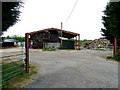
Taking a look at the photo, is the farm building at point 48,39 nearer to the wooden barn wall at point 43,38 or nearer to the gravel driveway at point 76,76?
the wooden barn wall at point 43,38

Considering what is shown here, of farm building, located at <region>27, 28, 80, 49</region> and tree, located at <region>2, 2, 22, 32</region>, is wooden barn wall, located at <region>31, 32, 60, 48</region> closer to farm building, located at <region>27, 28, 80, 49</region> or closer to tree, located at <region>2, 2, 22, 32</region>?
farm building, located at <region>27, 28, 80, 49</region>

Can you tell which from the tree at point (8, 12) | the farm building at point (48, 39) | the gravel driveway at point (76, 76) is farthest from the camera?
the farm building at point (48, 39)

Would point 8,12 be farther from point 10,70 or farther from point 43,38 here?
point 43,38

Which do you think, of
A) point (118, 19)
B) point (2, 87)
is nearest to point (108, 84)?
point (2, 87)

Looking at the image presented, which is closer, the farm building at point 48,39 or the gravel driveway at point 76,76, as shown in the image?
the gravel driveway at point 76,76

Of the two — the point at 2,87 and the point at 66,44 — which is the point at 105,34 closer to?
the point at 66,44

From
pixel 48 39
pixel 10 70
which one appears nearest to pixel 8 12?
pixel 10 70

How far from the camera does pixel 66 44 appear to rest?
2112 cm

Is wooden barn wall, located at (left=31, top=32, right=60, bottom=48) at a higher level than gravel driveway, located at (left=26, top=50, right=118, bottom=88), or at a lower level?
higher

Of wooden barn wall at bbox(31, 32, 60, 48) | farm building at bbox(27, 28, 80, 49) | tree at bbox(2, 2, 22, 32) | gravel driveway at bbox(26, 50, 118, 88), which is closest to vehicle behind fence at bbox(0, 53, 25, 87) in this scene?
gravel driveway at bbox(26, 50, 118, 88)

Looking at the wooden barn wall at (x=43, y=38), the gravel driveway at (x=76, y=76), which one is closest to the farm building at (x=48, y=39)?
the wooden barn wall at (x=43, y=38)

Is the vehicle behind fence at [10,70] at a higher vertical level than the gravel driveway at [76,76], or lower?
higher

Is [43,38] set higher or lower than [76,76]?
higher

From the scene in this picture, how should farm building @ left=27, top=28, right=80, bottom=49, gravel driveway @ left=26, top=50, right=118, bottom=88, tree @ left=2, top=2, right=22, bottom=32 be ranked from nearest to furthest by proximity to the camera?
1. gravel driveway @ left=26, top=50, right=118, bottom=88
2. tree @ left=2, top=2, right=22, bottom=32
3. farm building @ left=27, top=28, right=80, bottom=49
